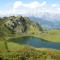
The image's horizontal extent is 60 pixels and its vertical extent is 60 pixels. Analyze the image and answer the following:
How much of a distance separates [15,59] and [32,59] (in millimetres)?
5530

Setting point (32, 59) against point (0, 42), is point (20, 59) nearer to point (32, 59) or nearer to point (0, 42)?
point (32, 59)

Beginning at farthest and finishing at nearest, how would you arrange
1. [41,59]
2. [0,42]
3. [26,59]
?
1. [0,42]
2. [41,59]
3. [26,59]

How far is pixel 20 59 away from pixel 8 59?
11.9 feet

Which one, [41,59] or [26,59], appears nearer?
[26,59]

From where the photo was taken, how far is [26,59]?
56469 millimetres

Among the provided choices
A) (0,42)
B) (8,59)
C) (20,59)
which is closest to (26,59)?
(20,59)

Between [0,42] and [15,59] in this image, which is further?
[0,42]

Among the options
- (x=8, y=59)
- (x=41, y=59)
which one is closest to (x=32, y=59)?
(x=41, y=59)

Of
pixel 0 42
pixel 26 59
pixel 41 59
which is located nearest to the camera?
pixel 26 59

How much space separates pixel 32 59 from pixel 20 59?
248 inches

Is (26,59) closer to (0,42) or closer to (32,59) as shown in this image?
(32,59)

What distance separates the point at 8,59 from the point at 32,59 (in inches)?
312

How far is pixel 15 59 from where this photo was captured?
59875 millimetres

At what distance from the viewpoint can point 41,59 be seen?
60.5m
